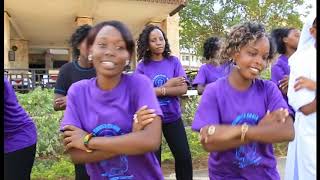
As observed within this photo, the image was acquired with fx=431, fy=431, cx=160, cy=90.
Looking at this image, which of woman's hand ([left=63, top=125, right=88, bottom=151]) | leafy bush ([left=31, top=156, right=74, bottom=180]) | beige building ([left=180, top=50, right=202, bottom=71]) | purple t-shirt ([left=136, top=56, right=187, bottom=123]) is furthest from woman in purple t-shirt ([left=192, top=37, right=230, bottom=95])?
beige building ([left=180, top=50, right=202, bottom=71])

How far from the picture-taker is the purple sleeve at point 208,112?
232 centimetres

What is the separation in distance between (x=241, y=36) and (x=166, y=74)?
1875 mm

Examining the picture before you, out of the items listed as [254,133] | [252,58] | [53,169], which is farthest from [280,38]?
[53,169]

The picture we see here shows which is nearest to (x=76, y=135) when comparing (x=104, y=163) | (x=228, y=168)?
(x=104, y=163)

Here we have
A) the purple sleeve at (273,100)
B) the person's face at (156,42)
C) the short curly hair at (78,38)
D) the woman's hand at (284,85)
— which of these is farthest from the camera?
the person's face at (156,42)

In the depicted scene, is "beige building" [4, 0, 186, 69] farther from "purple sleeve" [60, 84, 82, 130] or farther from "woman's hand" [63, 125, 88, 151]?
"woman's hand" [63, 125, 88, 151]

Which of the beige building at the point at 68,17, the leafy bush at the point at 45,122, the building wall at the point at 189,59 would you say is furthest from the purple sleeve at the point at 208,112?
the building wall at the point at 189,59

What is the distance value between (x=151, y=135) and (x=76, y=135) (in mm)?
387

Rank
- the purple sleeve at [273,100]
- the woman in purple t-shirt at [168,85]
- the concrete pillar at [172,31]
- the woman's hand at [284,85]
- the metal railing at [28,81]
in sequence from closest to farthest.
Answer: the purple sleeve at [273,100]
the woman's hand at [284,85]
the woman in purple t-shirt at [168,85]
the metal railing at [28,81]
the concrete pillar at [172,31]

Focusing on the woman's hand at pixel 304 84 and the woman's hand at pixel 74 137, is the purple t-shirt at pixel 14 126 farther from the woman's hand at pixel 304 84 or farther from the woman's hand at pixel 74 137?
the woman's hand at pixel 304 84

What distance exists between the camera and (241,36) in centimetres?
248

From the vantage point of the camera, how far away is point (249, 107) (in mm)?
2355

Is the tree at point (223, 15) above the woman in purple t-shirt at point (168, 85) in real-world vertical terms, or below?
above

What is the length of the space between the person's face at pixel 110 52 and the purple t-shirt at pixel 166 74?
6.16 feet
